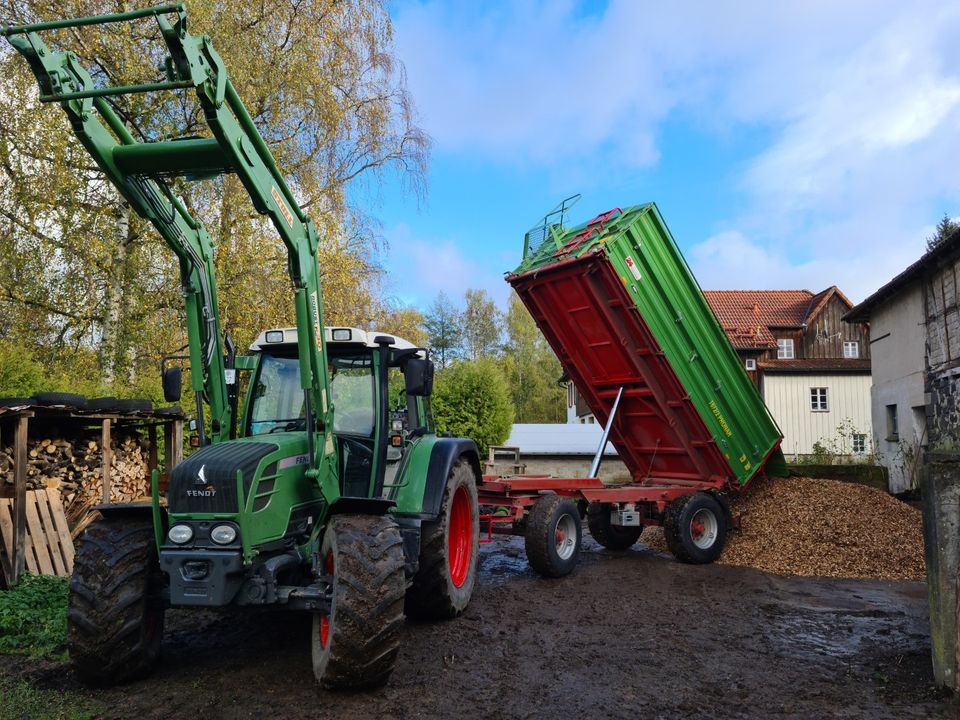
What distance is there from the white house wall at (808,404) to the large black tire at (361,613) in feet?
84.0

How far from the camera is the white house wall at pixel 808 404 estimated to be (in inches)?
1077

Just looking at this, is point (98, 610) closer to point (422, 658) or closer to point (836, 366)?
point (422, 658)

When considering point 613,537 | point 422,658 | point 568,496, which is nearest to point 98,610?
point 422,658

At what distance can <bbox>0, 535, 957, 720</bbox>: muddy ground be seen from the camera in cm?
414

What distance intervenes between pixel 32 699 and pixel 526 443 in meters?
16.9

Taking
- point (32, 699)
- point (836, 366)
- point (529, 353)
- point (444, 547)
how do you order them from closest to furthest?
point (32, 699) < point (444, 547) < point (836, 366) < point (529, 353)

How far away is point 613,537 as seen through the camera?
9.57 metres

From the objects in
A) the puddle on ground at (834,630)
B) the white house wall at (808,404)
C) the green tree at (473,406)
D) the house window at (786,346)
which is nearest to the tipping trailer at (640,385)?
the puddle on ground at (834,630)

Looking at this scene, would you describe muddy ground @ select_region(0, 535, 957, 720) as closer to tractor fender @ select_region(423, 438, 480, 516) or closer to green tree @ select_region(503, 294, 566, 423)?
tractor fender @ select_region(423, 438, 480, 516)

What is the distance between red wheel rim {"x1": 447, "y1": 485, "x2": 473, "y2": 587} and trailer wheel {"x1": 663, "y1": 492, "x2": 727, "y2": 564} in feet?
9.99

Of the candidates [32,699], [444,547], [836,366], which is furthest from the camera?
[836,366]

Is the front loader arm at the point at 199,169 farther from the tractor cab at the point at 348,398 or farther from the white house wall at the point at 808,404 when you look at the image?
the white house wall at the point at 808,404

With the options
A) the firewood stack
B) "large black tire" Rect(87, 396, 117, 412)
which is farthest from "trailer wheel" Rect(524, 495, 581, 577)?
the firewood stack

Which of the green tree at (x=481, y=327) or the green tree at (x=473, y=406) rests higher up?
the green tree at (x=481, y=327)
